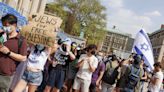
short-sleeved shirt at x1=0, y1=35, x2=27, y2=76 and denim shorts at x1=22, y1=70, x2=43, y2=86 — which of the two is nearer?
short-sleeved shirt at x1=0, y1=35, x2=27, y2=76

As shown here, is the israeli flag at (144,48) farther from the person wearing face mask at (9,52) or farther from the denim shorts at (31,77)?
the person wearing face mask at (9,52)

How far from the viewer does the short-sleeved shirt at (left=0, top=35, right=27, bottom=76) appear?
6285mm

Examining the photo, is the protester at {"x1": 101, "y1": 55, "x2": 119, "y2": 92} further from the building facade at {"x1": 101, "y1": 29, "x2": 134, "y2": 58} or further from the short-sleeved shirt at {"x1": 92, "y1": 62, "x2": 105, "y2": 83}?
the building facade at {"x1": 101, "y1": 29, "x2": 134, "y2": 58}

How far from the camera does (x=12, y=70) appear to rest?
6.37 m

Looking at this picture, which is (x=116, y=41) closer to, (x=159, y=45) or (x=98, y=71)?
(x=159, y=45)

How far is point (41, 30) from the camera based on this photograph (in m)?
8.48

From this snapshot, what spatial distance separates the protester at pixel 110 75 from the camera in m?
12.8

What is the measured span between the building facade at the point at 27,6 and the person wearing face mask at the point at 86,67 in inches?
1065

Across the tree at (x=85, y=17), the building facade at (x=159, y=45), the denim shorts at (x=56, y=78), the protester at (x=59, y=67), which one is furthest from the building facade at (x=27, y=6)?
the building facade at (x=159, y=45)

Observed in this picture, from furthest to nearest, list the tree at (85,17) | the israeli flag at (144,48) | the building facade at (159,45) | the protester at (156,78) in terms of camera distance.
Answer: the building facade at (159,45)
the tree at (85,17)
the israeli flag at (144,48)
the protester at (156,78)

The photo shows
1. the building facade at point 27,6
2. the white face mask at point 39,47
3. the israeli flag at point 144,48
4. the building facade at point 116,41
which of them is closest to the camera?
the white face mask at point 39,47

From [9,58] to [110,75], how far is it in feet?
22.2

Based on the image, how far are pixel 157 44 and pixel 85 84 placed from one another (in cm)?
13522

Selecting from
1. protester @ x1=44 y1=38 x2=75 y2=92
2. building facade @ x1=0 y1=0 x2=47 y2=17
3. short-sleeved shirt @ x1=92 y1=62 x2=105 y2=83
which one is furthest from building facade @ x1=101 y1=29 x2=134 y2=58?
protester @ x1=44 y1=38 x2=75 y2=92
